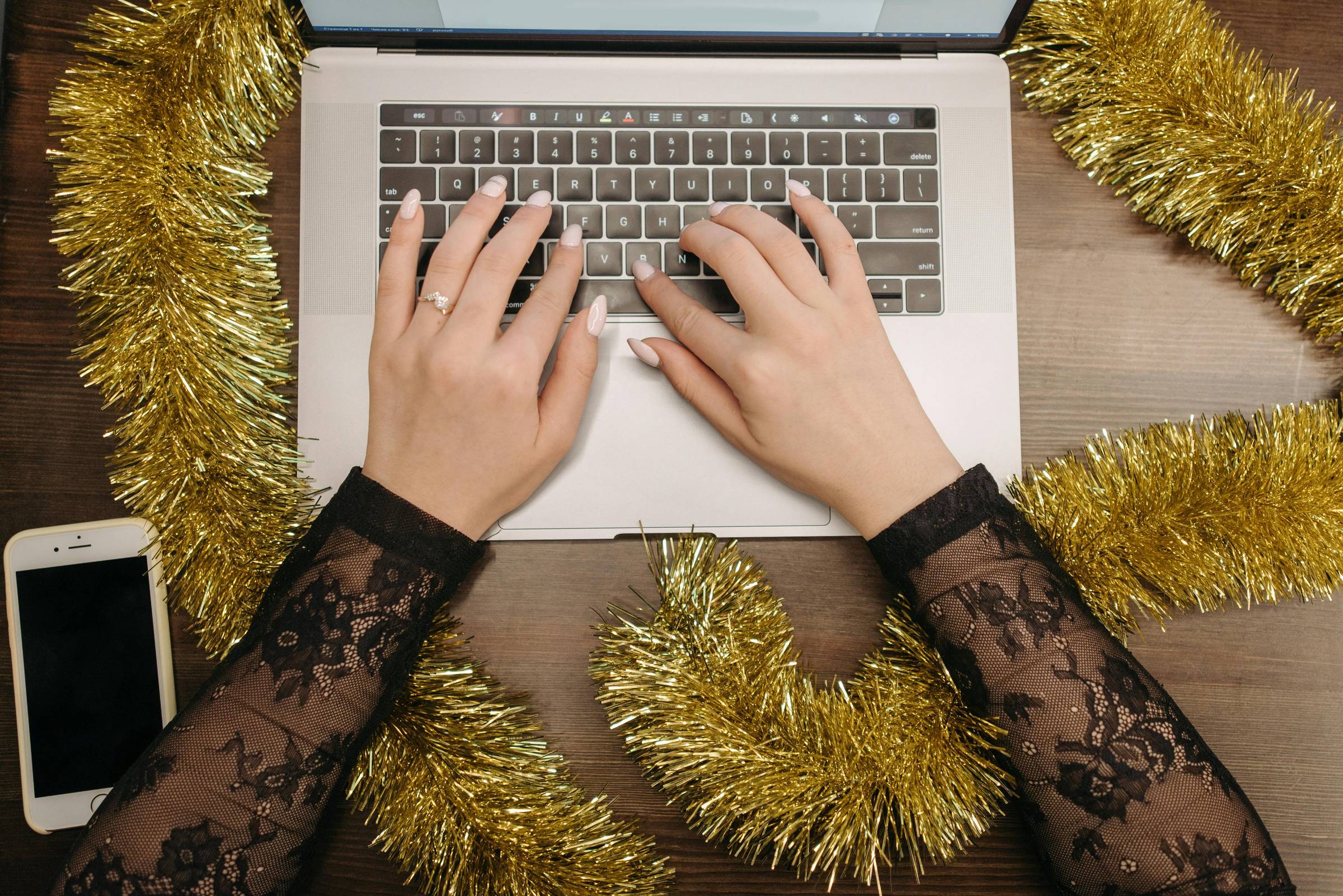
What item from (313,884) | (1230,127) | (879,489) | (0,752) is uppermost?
(1230,127)

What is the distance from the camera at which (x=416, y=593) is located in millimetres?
550

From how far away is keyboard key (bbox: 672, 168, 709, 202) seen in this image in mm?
614

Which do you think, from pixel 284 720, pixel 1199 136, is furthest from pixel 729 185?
pixel 284 720

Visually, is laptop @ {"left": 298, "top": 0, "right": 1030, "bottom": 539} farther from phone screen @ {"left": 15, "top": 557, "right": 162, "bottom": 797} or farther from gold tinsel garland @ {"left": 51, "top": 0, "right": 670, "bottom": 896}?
phone screen @ {"left": 15, "top": 557, "right": 162, "bottom": 797}

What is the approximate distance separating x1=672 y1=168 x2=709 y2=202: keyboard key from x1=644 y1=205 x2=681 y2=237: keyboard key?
0.5 inches

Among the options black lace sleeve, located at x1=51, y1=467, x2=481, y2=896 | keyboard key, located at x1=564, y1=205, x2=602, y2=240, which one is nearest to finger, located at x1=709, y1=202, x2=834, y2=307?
keyboard key, located at x1=564, y1=205, x2=602, y2=240

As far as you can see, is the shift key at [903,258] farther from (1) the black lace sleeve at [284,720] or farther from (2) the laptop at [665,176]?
(1) the black lace sleeve at [284,720]

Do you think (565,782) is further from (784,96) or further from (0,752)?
(784,96)

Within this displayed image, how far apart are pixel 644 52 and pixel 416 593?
456mm

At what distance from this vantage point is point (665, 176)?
0.61 meters

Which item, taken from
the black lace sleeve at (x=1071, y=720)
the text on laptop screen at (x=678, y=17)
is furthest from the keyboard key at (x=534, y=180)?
the black lace sleeve at (x=1071, y=720)

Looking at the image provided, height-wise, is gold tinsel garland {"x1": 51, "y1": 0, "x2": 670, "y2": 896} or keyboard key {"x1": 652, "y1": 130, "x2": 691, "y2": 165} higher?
keyboard key {"x1": 652, "y1": 130, "x2": 691, "y2": 165}

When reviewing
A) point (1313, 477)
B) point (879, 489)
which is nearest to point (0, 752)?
point (879, 489)

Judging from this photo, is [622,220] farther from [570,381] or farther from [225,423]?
[225,423]
